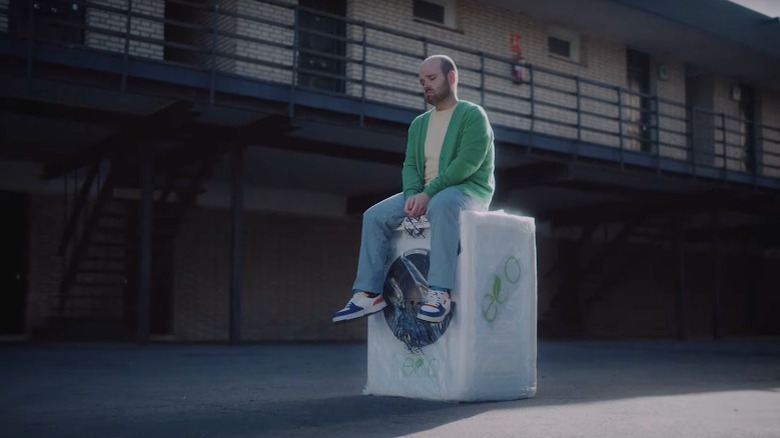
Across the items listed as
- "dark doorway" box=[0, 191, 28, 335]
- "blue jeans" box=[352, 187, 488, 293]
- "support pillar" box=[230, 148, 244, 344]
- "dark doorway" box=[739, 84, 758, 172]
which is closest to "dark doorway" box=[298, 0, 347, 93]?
"support pillar" box=[230, 148, 244, 344]

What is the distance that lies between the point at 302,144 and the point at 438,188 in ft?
28.4

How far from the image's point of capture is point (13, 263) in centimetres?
1543

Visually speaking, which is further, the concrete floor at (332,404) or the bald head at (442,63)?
the bald head at (442,63)

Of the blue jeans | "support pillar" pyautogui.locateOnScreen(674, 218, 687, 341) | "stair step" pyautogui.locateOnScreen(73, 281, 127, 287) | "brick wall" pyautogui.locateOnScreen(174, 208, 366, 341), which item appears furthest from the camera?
"support pillar" pyautogui.locateOnScreen(674, 218, 687, 341)

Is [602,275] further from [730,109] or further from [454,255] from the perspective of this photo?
[454,255]

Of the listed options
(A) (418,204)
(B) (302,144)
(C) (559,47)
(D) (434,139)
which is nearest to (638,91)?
(C) (559,47)

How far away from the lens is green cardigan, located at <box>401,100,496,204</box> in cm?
502

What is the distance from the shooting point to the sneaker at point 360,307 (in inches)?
197

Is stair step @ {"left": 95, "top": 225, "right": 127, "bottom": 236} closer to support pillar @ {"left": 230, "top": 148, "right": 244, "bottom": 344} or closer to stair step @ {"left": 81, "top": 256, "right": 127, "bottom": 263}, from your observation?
stair step @ {"left": 81, "top": 256, "right": 127, "bottom": 263}

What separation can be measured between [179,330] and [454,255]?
507 inches

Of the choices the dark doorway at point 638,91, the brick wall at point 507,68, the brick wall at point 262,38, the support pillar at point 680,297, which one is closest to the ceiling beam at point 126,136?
the brick wall at point 262,38

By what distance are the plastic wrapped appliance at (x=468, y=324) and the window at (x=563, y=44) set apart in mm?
14448

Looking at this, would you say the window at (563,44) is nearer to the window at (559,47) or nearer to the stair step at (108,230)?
the window at (559,47)

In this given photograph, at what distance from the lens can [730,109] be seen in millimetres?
22656
